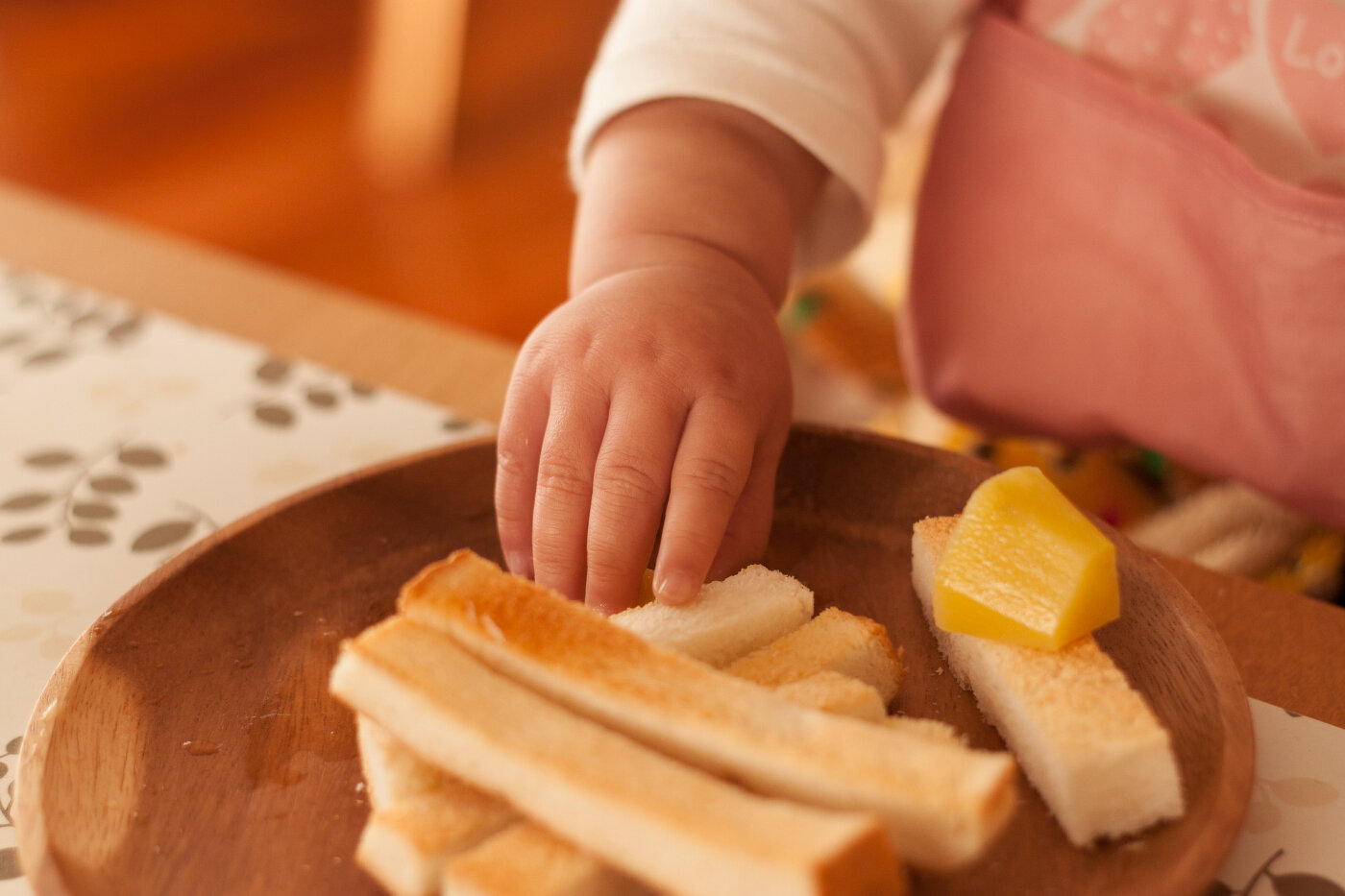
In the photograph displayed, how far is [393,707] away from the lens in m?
0.37

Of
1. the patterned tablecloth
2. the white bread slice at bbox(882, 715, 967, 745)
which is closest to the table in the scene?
the patterned tablecloth

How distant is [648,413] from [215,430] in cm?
32

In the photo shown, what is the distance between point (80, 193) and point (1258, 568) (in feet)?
5.80

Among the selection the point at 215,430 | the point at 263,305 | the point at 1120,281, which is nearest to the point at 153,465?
the point at 215,430

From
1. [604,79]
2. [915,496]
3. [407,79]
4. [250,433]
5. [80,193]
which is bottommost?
[80,193]

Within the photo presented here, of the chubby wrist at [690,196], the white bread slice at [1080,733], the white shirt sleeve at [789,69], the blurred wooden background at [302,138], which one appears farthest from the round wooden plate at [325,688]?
the blurred wooden background at [302,138]

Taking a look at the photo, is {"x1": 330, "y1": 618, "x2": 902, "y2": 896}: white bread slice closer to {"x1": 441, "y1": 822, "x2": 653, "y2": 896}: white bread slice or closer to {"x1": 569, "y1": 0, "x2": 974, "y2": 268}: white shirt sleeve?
{"x1": 441, "y1": 822, "x2": 653, "y2": 896}: white bread slice

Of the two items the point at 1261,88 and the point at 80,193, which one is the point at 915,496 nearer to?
the point at 1261,88

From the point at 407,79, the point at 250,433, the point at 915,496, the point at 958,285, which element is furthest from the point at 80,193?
the point at 915,496

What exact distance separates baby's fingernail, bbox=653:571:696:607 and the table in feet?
0.69

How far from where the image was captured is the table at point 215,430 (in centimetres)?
46

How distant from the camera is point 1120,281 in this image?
0.74 m

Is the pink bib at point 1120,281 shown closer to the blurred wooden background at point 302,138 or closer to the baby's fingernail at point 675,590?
the baby's fingernail at point 675,590

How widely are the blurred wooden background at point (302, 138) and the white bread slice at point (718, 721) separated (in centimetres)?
123
